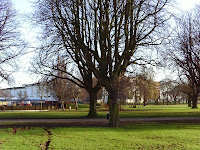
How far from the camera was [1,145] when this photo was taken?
1067 centimetres

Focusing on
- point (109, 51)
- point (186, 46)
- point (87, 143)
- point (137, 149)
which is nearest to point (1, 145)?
point (87, 143)

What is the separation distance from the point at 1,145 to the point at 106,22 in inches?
450

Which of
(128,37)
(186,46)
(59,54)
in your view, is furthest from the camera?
(186,46)

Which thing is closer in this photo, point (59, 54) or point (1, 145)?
point (1, 145)

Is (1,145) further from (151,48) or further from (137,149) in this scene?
(151,48)

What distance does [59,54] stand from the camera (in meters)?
24.6

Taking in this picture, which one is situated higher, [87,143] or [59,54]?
[59,54]

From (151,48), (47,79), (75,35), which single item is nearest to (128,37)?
(151,48)

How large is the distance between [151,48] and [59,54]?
827 cm

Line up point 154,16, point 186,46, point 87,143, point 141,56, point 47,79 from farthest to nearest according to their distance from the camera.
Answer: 1. point 186,46
2. point 47,79
3. point 141,56
4. point 154,16
5. point 87,143

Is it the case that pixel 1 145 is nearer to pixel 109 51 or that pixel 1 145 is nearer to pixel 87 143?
pixel 87 143

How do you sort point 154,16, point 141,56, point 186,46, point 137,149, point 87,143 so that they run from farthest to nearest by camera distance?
1. point 186,46
2. point 141,56
3. point 154,16
4. point 87,143
5. point 137,149

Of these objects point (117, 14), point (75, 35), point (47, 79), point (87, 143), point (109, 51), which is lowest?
point (87, 143)

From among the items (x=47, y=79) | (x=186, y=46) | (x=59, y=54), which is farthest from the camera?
(x=186, y=46)
